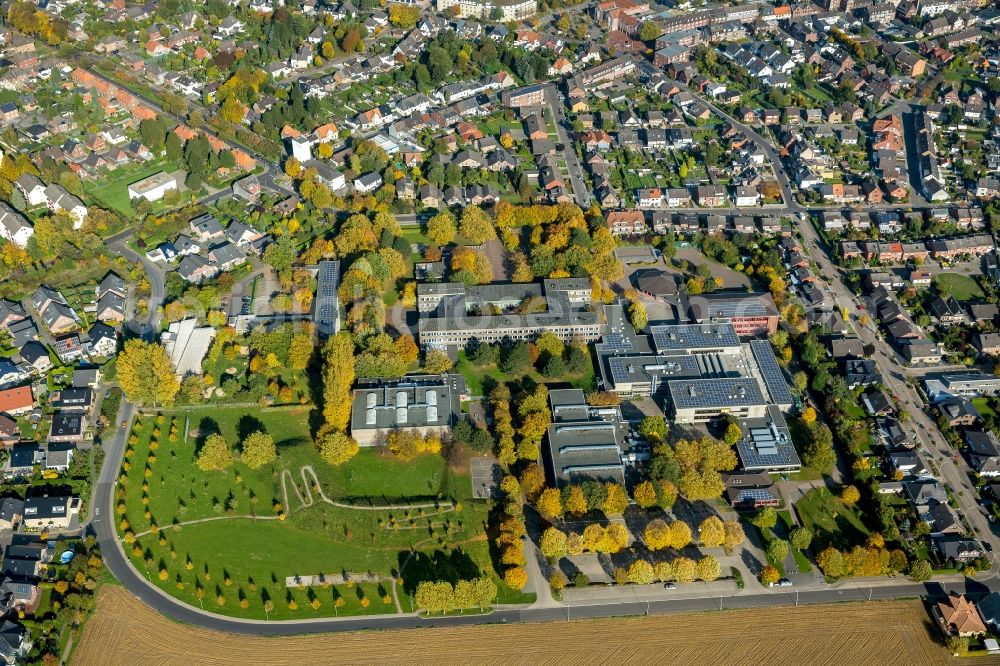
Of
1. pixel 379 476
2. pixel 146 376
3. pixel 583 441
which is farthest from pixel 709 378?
pixel 146 376

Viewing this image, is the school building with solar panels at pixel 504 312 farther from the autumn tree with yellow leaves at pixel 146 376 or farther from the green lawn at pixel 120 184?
the green lawn at pixel 120 184

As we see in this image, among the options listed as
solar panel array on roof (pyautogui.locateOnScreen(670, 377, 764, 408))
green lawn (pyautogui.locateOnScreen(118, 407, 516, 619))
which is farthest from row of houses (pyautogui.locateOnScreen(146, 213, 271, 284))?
solar panel array on roof (pyautogui.locateOnScreen(670, 377, 764, 408))

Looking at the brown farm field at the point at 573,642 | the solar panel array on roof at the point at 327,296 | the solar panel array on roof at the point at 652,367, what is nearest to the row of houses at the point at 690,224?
the solar panel array on roof at the point at 652,367

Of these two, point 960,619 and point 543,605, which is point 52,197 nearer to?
point 543,605

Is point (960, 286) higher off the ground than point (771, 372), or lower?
higher

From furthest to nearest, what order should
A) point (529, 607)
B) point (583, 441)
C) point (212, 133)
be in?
point (212, 133) < point (583, 441) < point (529, 607)

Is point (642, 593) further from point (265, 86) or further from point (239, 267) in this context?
point (265, 86)
